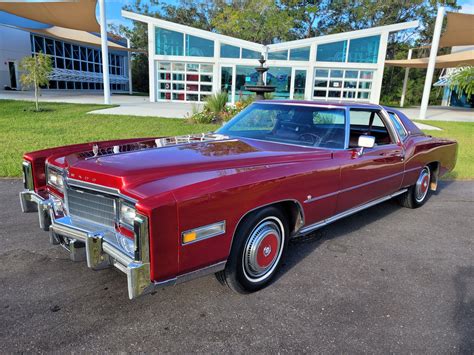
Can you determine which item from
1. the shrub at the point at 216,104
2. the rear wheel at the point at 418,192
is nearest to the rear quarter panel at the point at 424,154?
the rear wheel at the point at 418,192

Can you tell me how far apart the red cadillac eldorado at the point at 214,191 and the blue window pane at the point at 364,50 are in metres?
19.8

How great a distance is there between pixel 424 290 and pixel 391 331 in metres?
0.78

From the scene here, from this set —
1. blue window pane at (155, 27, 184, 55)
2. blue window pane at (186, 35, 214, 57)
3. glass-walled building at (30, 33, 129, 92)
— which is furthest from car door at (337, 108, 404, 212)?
glass-walled building at (30, 33, 129, 92)

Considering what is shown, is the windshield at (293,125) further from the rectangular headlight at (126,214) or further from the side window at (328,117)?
the rectangular headlight at (126,214)

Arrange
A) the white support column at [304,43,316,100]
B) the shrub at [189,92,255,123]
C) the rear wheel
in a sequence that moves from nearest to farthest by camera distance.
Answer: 1. the rear wheel
2. the shrub at [189,92,255,123]
3. the white support column at [304,43,316,100]

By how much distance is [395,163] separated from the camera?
436cm

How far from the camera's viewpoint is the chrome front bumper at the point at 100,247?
6.97 feet

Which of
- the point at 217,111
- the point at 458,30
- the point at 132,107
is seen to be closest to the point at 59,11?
the point at 132,107

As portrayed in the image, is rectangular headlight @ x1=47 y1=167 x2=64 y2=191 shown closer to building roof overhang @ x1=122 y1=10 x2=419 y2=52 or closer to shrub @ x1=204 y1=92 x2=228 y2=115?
shrub @ x1=204 y1=92 x2=228 y2=115

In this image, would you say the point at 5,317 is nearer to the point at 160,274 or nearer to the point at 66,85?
the point at 160,274

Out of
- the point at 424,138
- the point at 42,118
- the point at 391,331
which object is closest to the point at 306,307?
the point at 391,331

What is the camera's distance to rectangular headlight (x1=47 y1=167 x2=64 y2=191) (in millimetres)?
2979

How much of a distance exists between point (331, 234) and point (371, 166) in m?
0.94

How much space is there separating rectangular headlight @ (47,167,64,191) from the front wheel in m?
1.52
